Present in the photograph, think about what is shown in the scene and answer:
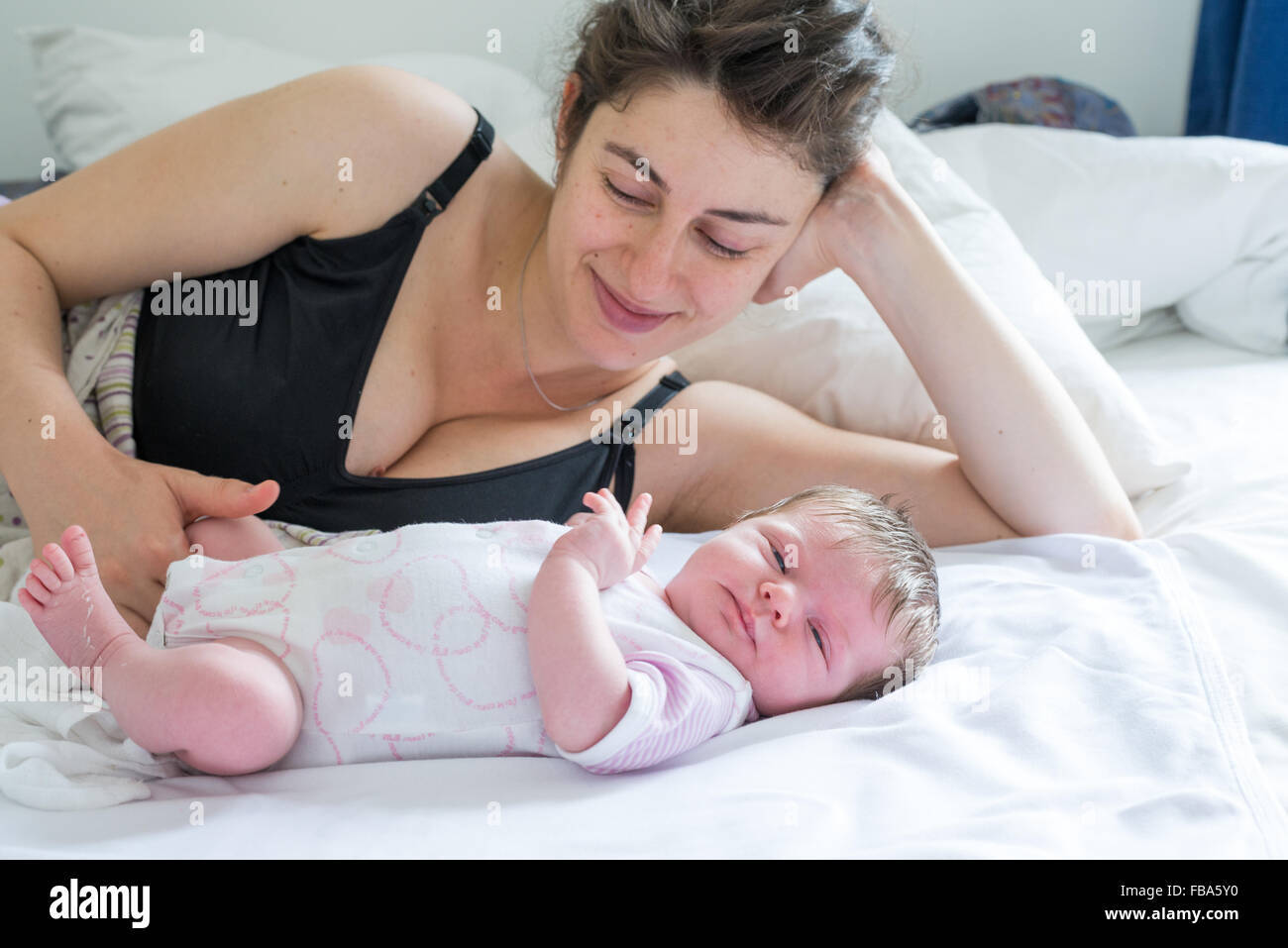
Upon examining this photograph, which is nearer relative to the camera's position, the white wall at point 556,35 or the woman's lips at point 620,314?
the woman's lips at point 620,314

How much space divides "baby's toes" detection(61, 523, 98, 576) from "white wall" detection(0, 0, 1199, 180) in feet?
4.44

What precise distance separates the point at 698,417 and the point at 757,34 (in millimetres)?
545

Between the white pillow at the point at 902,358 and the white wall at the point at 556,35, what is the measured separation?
347 millimetres

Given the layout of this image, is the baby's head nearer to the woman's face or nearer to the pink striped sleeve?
the pink striped sleeve

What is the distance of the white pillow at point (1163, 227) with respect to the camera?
2.10m

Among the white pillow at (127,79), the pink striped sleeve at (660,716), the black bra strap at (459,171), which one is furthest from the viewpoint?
the white pillow at (127,79)

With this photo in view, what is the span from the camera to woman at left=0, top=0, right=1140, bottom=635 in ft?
3.86

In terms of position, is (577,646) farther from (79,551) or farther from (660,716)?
(79,551)

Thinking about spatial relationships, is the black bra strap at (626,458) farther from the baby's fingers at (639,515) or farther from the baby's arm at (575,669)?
the baby's arm at (575,669)

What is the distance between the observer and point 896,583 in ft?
3.57

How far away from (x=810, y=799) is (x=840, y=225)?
838mm

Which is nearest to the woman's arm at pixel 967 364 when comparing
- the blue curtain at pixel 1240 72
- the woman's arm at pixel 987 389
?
the woman's arm at pixel 987 389

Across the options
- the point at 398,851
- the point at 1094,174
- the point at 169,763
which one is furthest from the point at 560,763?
the point at 1094,174
